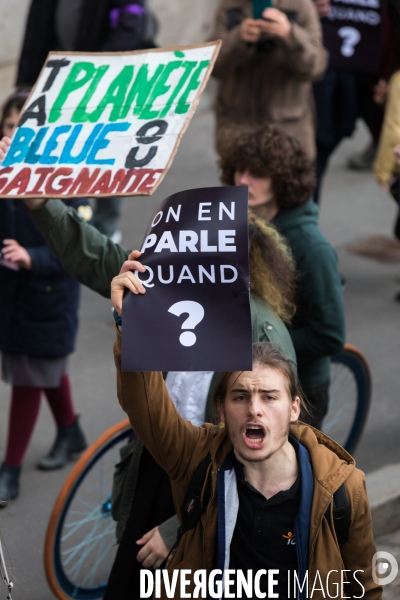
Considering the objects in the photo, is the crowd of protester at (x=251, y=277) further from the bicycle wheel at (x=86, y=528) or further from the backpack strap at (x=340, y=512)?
the bicycle wheel at (x=86, y=528)

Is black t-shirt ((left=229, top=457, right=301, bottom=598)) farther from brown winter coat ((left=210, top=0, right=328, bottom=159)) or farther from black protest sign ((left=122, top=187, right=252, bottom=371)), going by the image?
brown winter coat ((left=210, top=0, right=328, bottom=159))

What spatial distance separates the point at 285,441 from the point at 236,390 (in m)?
0.20

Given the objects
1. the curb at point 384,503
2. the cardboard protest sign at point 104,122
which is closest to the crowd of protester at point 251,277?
the cardboard protest sign at point 104,122

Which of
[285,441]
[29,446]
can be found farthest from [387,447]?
[285,441]

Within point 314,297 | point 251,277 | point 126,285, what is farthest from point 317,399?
point 126,285

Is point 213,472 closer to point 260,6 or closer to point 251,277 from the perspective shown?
point 251,277

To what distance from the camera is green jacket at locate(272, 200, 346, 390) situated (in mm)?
3830

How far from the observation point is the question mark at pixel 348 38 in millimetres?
6336

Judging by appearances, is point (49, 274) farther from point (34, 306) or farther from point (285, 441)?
point (285, 441)

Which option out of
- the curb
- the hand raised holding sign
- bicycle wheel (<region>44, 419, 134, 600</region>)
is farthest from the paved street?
the hand raised holding sign

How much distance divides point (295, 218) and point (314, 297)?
37 centimetres

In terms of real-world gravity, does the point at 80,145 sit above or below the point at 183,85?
below

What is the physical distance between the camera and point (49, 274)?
176 inches

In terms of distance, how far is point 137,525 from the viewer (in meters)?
3.28
